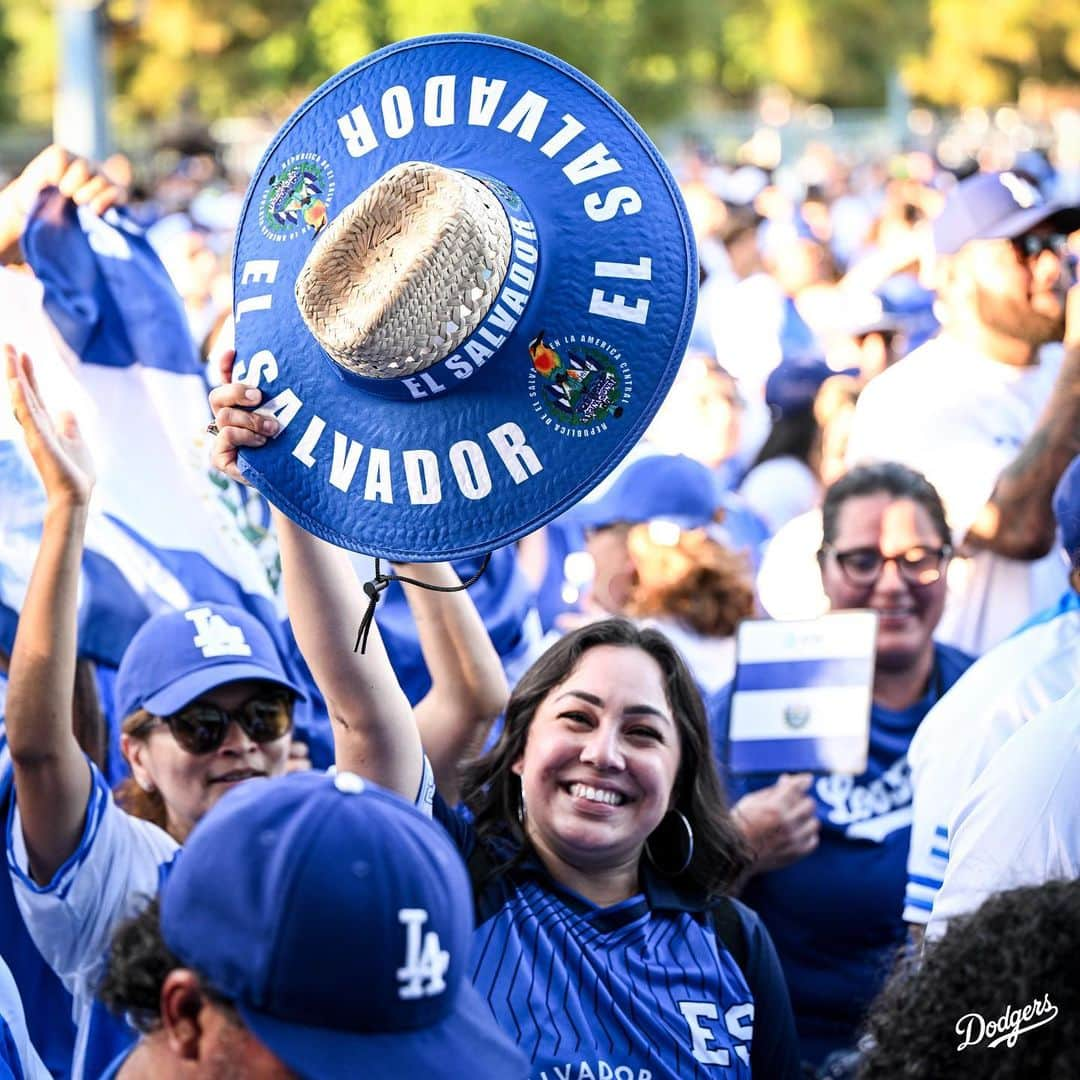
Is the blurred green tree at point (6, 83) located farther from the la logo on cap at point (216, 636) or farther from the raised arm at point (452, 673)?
the raised arm at point (452, 673)

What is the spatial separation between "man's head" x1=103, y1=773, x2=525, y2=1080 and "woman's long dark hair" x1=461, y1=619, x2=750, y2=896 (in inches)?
45.6

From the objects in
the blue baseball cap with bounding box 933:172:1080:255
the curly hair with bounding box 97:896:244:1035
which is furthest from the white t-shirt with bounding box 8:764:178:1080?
the blue baseball cap with bounding box 933:172:1080:255

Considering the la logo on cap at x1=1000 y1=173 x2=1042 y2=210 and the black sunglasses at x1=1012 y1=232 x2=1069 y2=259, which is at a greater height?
the la logo on cap at x1=1000 y1=173 x2=1042 y2=210

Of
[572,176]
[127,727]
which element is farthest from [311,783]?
[127,727]

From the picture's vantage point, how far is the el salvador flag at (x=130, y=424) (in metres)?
4.05

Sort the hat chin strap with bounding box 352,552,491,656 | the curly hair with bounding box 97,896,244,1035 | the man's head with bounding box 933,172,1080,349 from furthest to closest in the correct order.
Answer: the man's head with bounding box 933,172,1080,349 → the hat chin strap with bounding box 352,552,491,656 → the curly hair with bounding box 97,896,244,1035

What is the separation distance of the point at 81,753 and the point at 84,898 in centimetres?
23

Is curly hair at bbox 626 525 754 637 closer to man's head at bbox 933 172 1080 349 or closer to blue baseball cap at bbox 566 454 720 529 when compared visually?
blue baseball cap at bbox 566 454 720 529

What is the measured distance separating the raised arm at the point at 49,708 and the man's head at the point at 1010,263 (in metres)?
2.85

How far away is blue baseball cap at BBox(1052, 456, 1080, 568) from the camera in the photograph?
3.25 meters

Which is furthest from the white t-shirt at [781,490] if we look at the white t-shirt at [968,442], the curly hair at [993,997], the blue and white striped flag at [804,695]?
the curly hair at [993,997]

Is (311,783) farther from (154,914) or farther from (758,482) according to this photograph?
(758,482)

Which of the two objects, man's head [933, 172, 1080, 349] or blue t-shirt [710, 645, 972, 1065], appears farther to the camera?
man's head [933, 172, 1080, 349]

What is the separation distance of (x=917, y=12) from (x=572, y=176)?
48678 millimetres
